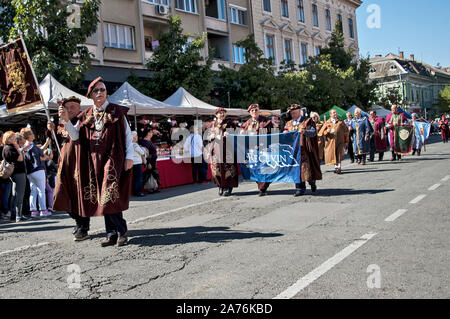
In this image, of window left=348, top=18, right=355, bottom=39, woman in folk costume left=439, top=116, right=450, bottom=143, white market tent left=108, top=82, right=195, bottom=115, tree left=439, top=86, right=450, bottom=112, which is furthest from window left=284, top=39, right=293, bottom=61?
tree left=439, top=86, right=450, bottom=112

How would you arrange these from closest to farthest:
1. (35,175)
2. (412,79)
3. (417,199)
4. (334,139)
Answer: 1. (417,199)
2. (35,175)
3. (334,139)
4. (412,79)

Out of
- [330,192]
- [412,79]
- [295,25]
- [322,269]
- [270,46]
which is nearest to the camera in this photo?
[322,269]

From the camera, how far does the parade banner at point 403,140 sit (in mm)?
17406

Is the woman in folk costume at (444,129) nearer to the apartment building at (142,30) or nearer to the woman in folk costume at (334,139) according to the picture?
the apartment building at (142,30)

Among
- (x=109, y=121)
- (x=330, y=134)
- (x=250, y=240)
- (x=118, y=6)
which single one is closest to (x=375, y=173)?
(x=330, y=134)

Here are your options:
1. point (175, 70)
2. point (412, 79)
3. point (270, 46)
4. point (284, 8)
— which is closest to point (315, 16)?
point (284, 8)

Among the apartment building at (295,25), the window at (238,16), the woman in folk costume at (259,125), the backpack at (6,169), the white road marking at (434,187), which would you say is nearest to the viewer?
the white road marking at (434,187)

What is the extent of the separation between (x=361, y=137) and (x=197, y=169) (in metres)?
6.00

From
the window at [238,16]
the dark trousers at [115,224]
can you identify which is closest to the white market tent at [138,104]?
the dark trousers at [115,224]

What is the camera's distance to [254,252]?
5.20m

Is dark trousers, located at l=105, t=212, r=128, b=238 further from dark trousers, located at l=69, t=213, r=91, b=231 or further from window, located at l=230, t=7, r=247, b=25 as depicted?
window, located at l=230, t=7, r=247, b=25

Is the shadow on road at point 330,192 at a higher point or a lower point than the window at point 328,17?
lower

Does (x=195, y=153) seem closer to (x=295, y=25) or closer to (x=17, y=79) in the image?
(x=17, y=79)

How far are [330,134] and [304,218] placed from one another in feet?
27.5
